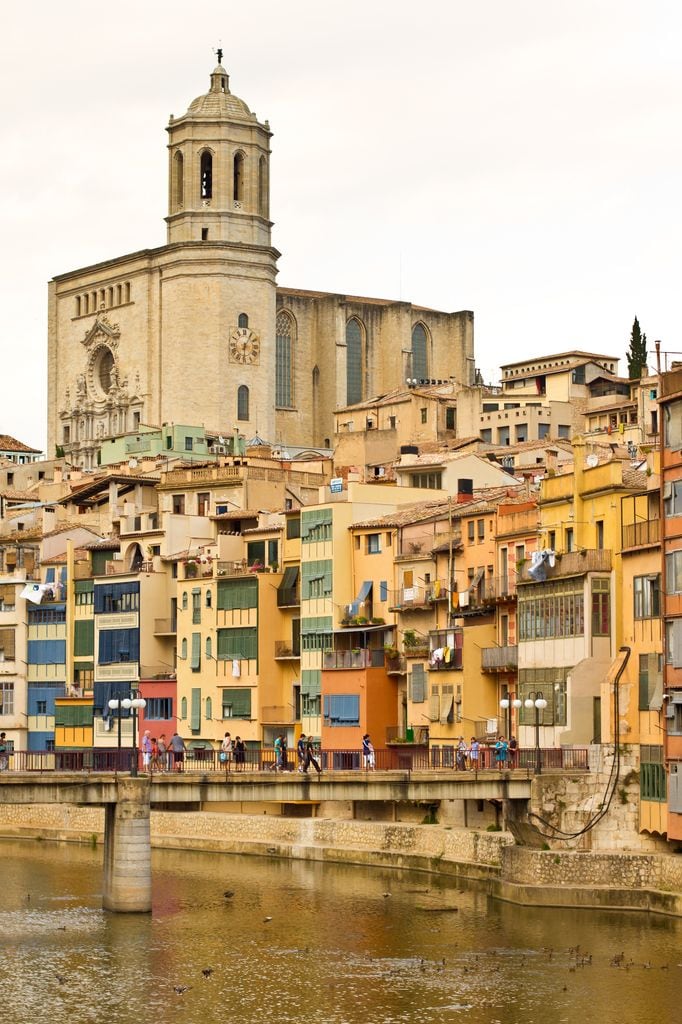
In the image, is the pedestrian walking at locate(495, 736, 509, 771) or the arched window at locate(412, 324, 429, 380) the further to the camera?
the arched window at locate(412, 324, 429, 380)

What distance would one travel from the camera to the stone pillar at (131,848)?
6412cm

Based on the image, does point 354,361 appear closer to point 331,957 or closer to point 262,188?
point 262,188

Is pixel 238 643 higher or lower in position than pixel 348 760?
higher

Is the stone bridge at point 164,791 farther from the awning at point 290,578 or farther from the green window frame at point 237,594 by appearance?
the green window frame at point 237,594

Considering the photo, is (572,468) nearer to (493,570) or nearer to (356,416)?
(493,570)

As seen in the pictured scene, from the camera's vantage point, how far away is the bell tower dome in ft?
517

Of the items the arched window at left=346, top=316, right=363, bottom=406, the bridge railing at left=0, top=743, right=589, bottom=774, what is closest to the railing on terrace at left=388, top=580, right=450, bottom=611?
the bridge railing at left=0, top=743, right=589, bottom=774

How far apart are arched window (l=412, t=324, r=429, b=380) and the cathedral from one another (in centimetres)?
15

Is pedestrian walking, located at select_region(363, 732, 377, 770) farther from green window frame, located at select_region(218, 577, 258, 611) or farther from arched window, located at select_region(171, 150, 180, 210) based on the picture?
arched window, located at select_region(171, 150, 180, 210)

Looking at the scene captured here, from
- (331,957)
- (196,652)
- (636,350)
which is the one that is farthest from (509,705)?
(636,350)

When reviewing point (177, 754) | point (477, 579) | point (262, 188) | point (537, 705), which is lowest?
point (177, 754)

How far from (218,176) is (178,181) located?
11.3ft

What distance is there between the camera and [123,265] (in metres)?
162

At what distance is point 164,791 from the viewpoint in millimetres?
67000
